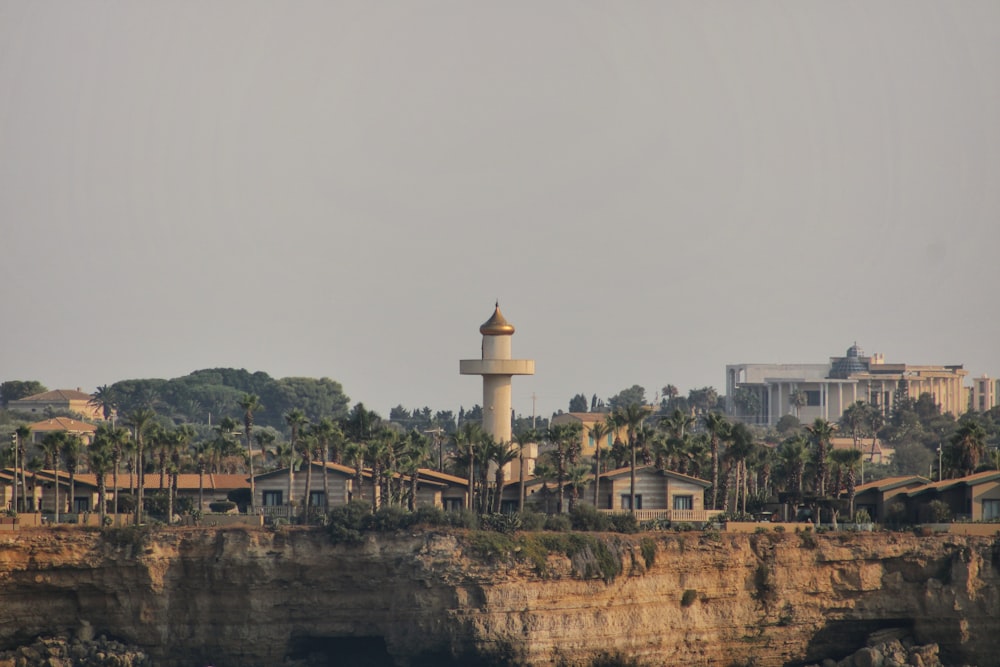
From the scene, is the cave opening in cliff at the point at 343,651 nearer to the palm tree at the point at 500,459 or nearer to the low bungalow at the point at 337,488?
the palm tree at the point at 500,459

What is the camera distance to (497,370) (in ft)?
331

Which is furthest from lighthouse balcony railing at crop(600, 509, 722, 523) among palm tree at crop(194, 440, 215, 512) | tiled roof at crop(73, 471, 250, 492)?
palm tree at crop(194, 440, 215, 512)

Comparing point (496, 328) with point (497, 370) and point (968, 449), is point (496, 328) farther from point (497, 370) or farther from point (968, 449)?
point (968, 449)

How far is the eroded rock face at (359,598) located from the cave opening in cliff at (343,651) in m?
0.07

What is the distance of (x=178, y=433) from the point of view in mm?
97938

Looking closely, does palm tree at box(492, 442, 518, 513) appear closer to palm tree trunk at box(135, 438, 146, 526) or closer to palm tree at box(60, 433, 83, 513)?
palm tree trunk at box(135, 438, 146, 526)

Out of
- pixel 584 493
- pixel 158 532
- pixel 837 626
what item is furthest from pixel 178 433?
pixel 837 626

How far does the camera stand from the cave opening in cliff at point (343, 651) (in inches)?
3346

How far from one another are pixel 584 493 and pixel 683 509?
5.81m

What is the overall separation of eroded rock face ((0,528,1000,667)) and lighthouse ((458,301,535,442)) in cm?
1703

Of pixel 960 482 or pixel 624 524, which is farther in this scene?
pixel 960 482

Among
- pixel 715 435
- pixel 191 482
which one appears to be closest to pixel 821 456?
pixel 715 435

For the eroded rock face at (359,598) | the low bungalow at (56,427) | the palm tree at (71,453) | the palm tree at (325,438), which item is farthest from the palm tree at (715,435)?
the low bungalow at (56,427)

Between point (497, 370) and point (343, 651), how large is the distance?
71.1 feet
